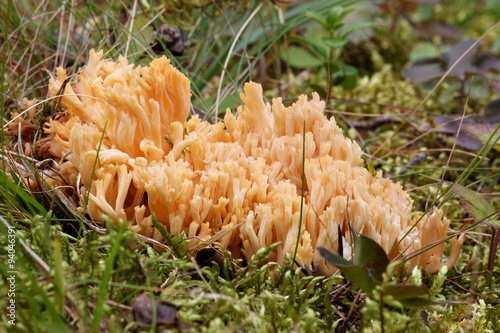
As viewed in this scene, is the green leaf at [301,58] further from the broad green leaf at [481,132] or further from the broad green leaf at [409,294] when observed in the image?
the broad green leaf at [409,294]

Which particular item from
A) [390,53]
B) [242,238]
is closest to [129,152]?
[242,238]

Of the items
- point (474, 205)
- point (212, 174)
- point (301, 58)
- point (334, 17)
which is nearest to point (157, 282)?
point (212, 174)

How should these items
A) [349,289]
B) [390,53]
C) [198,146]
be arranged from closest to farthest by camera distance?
[349,289] → [198,146] → [390,53]

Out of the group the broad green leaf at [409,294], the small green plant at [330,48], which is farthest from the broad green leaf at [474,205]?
the small green plant at [330,48]

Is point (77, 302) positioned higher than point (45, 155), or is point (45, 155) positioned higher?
point (45, 155)

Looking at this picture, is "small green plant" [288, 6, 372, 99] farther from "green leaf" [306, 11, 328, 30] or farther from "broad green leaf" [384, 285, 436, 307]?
"broad green leaf" [384, 285, 436, 307]

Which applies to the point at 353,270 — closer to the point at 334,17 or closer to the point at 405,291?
the point at 405,291

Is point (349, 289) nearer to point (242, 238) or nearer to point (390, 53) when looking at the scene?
point (242, 238)

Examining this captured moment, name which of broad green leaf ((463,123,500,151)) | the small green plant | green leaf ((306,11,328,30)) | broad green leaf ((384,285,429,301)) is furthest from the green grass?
the small green plant
